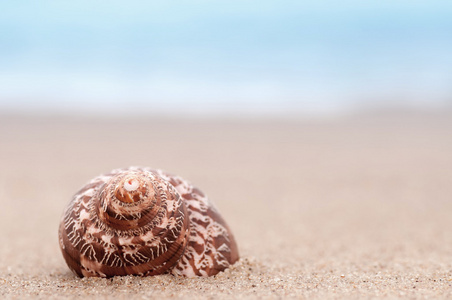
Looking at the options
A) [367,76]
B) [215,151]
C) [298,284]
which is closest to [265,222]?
[298,284]

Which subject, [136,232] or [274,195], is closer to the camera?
[136,232]

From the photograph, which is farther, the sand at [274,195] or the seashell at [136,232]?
the sand at [274,195]

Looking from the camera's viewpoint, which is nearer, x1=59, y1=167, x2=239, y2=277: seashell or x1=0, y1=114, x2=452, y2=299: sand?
x1=59, y1=167, x2=239, y2=277: seashell

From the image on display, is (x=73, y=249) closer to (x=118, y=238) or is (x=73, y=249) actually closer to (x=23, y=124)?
(x=118, y=238)
